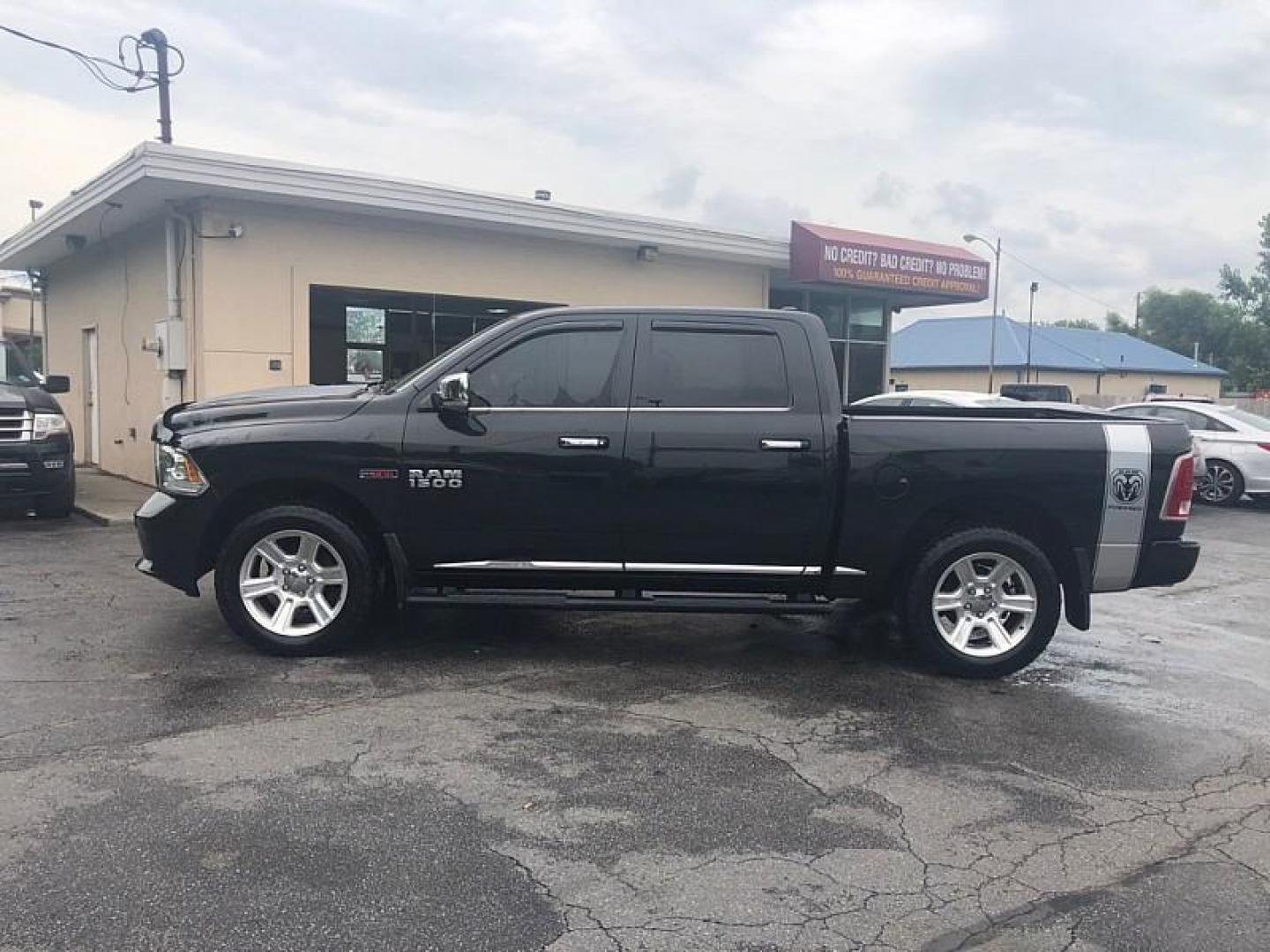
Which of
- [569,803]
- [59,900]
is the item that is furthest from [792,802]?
[59,900]

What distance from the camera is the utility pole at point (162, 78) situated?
16.7 meters

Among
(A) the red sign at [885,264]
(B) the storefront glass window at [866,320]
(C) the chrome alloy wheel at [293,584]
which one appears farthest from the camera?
(B) the storefront glass window at [866,320]

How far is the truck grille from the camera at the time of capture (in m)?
10.6

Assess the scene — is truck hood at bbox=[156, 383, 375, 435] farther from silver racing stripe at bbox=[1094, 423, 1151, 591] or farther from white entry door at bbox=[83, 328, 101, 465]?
white entry door at bbox=[83, 328, 101, 465]

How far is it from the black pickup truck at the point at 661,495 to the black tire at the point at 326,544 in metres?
→ 0.02

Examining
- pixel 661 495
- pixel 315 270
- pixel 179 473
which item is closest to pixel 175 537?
pixel 179 473

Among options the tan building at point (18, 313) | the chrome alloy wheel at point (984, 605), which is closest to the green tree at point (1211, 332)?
the tan building at point (18, 313)

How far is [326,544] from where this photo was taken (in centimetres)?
597

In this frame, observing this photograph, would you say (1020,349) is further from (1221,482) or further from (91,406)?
(91,406)

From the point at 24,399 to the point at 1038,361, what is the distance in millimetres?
51149

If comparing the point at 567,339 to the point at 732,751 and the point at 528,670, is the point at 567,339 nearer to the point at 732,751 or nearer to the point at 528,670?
the point at 528,670

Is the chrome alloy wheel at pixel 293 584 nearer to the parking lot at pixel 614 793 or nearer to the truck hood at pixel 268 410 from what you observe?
the parking lot at pixel 614 793

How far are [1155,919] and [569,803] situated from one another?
2.08 metres

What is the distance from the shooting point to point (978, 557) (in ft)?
19.7
